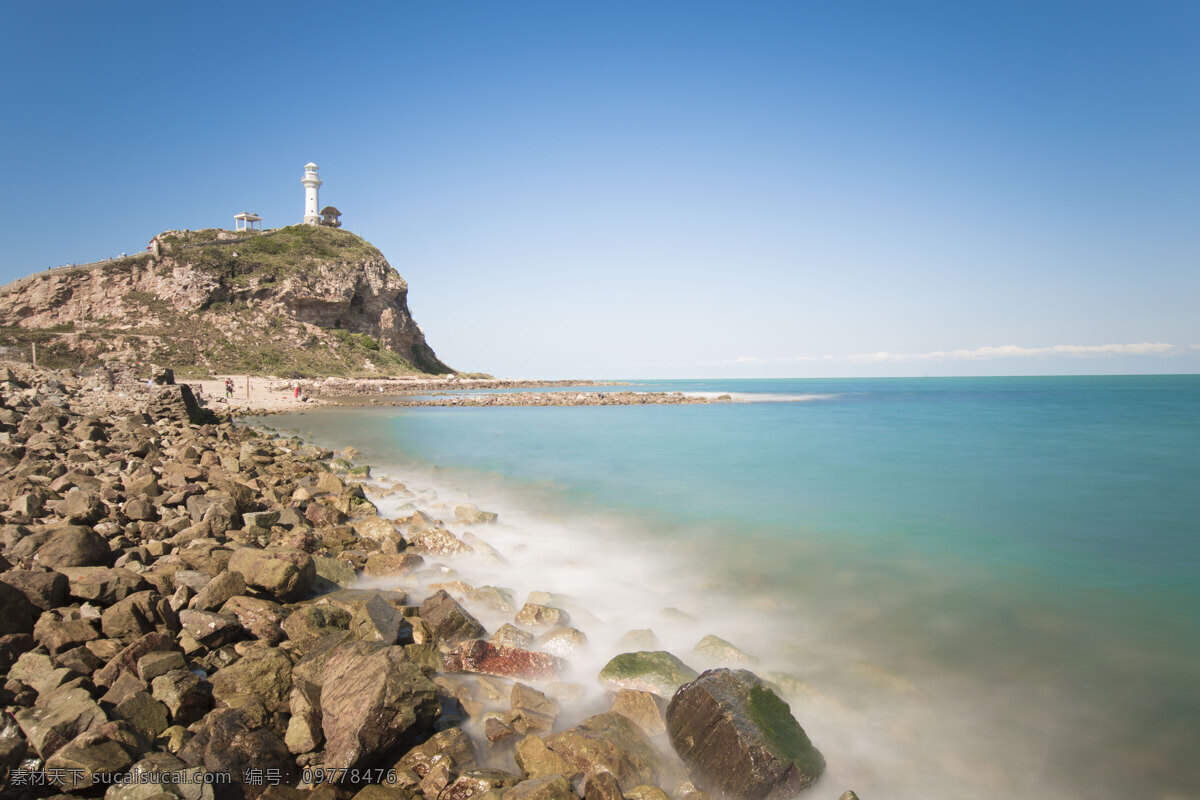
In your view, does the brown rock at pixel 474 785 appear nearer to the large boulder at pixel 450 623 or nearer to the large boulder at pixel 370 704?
the large boulder at pixel 370 704

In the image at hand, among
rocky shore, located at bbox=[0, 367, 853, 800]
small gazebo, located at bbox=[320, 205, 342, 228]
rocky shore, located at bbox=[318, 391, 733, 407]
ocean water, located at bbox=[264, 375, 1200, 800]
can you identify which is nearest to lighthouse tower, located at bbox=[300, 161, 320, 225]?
small gazebo, located at bbox=[320, 205, 342, 228]

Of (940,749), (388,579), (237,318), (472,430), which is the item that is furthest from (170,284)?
(940,749)

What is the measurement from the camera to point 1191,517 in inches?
482

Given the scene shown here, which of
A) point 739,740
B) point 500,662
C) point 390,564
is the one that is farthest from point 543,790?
point 390,564

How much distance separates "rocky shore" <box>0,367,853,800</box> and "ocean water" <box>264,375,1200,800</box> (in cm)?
75

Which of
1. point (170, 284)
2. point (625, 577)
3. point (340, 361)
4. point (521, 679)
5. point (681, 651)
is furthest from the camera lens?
point (340, 361)

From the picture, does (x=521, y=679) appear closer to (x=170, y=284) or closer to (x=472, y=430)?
(x=472, y=430)

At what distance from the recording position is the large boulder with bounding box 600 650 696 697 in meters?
4.88

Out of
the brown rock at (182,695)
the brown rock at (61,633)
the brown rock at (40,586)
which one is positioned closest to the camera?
the brown rock at (182,695)

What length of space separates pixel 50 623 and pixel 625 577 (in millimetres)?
5993

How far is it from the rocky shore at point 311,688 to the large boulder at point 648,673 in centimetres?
2

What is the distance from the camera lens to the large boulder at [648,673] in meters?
4.88

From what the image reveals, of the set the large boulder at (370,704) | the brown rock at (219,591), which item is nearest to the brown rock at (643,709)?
the large boulder at (370,704)

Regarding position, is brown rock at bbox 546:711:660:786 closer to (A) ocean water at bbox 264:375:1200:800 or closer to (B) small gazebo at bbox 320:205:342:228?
(A) ocean water at bbox 264:375:1200:800
